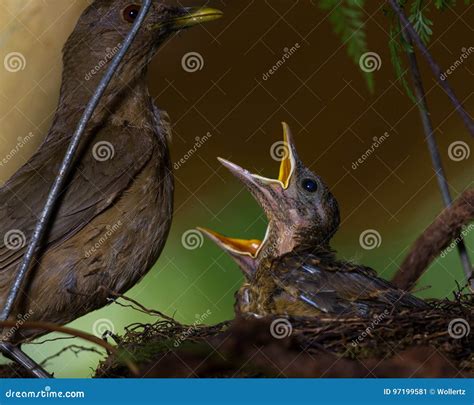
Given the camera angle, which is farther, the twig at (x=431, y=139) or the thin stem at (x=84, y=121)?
the twig at (x=431, y=139)

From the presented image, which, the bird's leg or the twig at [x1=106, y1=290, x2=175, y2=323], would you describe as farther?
the bird's leg

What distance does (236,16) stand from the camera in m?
3.44

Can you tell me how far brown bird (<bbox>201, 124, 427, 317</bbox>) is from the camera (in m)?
2.80

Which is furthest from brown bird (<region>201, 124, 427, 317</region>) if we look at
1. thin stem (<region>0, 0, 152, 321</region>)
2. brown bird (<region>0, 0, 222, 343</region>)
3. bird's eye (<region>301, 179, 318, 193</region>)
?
thin stem (<region>0, 0, 152, 321</region>)

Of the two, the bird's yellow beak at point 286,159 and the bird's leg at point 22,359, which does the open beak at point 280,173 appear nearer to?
the bird's yellow beak at point 286,159

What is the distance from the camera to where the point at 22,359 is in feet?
8.69

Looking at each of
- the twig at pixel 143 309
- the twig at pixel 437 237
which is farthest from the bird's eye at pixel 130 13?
the twig at pixel 437 237

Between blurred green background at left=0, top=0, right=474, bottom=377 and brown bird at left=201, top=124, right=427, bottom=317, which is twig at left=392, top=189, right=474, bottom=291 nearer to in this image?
brown bird at left=201, top=124, right=427, bottom=317

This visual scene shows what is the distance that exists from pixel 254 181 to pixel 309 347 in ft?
3.14

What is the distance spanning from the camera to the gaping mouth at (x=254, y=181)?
312 cm

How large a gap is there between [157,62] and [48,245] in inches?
34.8

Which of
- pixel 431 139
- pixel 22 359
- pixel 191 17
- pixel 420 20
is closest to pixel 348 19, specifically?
pixel 420 20

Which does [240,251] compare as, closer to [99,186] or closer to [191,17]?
[99,186]

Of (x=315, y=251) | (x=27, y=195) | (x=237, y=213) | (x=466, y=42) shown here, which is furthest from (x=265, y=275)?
(x=466, y=42)
